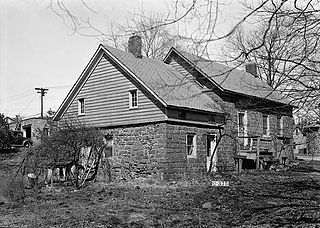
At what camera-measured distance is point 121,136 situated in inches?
816

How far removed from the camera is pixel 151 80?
20.0m

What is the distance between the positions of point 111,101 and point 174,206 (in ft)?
33.4

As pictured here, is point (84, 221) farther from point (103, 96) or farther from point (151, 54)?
point (151, 54)

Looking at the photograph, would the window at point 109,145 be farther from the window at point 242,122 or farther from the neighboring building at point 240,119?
the window at point 242,122

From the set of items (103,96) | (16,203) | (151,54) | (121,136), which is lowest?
(16,203)

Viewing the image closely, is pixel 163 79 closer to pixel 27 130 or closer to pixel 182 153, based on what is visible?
pixel 182 153

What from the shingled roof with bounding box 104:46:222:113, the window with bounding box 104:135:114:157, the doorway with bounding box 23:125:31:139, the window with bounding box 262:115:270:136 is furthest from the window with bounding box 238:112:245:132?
the doorway with bounding box 23:125:31:139

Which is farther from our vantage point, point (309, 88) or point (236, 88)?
A: point (236, 88)

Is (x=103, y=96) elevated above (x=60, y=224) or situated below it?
above

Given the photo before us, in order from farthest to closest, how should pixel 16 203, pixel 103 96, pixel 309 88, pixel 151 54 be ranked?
pixel 151 54
pixel 103 96
pixel 16 203
pixel 309 88

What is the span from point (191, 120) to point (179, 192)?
18.6ft

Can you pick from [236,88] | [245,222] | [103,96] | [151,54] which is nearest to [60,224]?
[245,222]

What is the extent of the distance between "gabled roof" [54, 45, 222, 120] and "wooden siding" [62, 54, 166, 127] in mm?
359

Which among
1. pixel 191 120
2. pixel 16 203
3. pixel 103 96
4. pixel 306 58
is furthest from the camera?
pixel 103 96
